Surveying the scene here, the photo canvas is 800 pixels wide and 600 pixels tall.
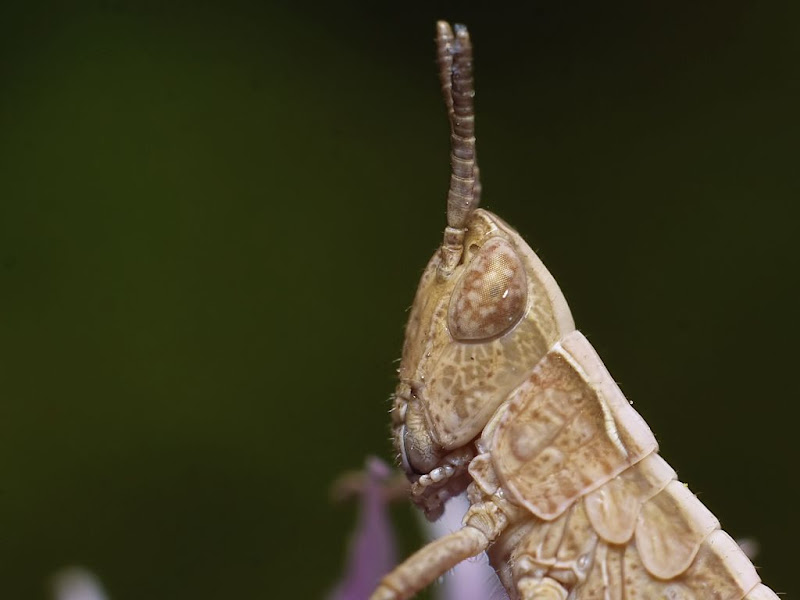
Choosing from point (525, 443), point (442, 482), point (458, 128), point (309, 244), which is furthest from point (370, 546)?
point (309, 244)

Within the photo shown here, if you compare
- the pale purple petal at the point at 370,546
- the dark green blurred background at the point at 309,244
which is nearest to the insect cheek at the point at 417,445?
the pale purple petal at the point at 370,546

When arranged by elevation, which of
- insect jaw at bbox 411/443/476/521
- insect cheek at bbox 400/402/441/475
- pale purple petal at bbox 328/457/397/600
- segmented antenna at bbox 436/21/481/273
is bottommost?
pale purple petal at bbox 328/457/397/600

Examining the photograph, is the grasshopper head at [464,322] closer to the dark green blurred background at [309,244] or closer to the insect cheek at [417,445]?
the insect cheek at [417,445]

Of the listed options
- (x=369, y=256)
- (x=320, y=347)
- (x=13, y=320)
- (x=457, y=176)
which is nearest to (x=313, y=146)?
(x=369, y=256)

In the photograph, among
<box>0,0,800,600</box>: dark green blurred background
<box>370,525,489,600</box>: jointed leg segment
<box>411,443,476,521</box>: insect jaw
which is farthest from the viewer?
<box>0,0,800,600</box>: dark green blurred background

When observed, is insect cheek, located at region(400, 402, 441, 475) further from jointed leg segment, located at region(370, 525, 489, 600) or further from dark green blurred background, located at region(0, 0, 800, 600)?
dark green blurred background, located at region(0, 0, 800, 600)

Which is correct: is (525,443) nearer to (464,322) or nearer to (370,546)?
(464,322)

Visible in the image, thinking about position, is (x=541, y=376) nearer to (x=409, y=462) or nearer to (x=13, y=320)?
(x=409, y=462)

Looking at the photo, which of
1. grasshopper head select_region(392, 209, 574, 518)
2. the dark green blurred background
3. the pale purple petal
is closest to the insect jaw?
grasshopper head select_region(392, 209, 574, 518)

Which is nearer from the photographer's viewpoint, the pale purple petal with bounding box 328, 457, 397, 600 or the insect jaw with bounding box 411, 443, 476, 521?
the insect jaw with bounding box 411, 443, 476, 521
